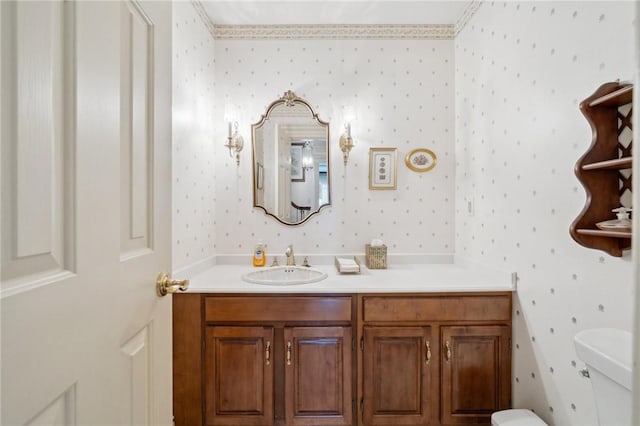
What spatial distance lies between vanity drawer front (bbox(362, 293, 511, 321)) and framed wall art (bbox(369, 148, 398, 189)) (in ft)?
2.94

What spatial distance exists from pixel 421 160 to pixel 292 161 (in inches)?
37.6

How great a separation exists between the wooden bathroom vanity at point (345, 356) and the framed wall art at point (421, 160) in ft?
3.19

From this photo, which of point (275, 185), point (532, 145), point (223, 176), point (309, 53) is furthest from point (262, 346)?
point (309, 53)

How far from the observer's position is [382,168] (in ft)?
7.09

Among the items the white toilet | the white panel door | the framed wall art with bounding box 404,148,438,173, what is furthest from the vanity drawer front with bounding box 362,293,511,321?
the white panel door

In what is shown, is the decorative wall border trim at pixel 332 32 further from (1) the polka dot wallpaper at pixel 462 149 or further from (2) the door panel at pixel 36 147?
(2) the door panel at pixel 36 147

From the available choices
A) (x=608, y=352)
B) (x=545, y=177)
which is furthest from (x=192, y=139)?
(x=608, y=352)

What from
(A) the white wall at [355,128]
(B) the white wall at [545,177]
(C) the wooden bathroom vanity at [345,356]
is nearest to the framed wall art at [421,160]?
(A) the white wall at [355,128]

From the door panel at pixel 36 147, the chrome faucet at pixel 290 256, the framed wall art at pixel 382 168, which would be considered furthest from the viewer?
the framed wall art at pixel 382 168

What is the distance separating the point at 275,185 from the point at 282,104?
23.6 inches

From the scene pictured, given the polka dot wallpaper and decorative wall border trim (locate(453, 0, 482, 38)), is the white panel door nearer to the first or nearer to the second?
the polka dot wallpaper

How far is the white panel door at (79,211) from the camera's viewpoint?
15.0 inches

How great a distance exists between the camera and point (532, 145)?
1.42 m

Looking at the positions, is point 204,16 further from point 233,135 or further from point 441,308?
point 441,308
